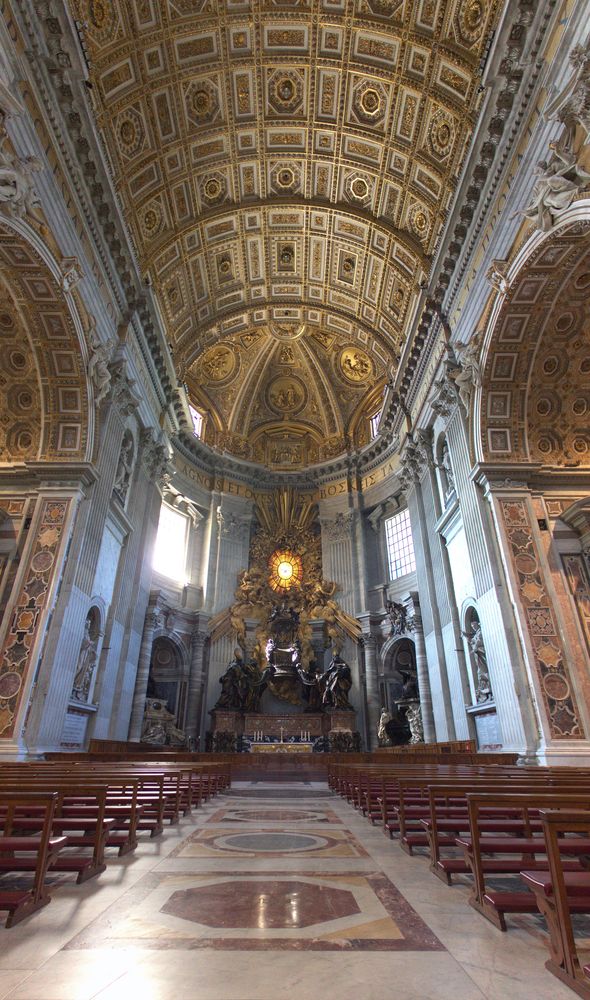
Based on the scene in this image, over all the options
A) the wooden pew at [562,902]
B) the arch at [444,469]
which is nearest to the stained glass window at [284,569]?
the arch at [444,469]

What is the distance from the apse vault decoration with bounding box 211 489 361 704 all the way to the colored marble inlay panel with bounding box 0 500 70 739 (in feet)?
35.1

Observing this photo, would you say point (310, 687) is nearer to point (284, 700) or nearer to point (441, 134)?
point (284, 700)

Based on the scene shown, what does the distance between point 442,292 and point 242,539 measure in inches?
531

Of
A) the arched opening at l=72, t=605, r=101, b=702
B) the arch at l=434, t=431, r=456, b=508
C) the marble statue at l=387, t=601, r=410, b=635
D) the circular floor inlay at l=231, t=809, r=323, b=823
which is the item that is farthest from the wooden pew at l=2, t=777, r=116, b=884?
the marble statue at l=387, t=601, r=410, b=635

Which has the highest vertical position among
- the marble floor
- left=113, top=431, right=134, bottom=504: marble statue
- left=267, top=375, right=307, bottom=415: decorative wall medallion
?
left=267, top=375, right=307, bottom=415: decorative wall medallion

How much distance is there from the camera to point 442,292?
15.1 m

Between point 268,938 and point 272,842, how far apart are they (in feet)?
7.41

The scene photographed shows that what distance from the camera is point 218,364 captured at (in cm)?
2519

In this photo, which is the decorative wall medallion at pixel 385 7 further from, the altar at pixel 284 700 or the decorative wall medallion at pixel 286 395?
the altar at pixel 284 700

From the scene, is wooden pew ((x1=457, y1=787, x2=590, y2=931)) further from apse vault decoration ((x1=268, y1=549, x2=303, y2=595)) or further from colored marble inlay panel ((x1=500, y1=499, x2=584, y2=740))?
apse vault decoration ((x1=268, y1=549, x2=303, y2=595))

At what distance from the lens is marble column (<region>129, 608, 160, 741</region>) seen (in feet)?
50.5

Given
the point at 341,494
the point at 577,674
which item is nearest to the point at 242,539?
the point at 341,494

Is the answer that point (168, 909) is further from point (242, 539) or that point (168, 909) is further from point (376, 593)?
point (242, 539)

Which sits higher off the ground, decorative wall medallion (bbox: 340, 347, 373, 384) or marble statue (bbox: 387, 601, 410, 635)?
decorative wall medallion (bbox: 340, 347, 373, 384)
